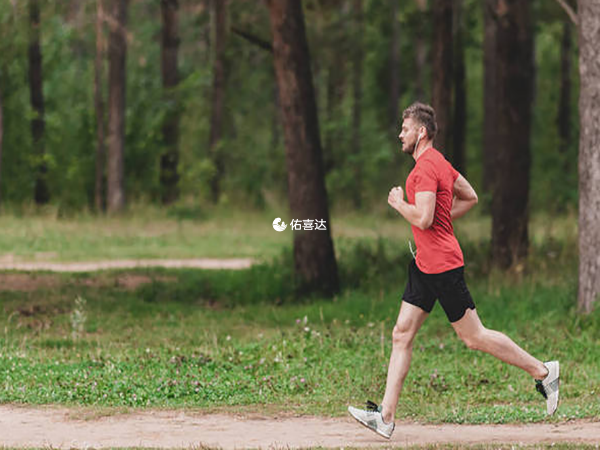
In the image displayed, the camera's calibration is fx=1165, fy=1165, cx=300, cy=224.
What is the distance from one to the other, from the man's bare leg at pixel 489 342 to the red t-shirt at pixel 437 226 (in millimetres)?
435

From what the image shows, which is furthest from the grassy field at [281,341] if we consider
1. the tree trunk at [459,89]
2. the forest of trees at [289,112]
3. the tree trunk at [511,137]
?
the tree trunk at [459,89]

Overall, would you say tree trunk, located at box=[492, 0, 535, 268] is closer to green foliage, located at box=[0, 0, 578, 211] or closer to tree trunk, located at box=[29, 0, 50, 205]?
green foliage, located at box=[0, 0, 578, 211]

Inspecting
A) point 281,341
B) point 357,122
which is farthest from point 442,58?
point 357,122

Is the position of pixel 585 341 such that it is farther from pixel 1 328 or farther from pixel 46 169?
pixel 46 169

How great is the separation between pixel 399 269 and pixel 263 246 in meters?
7.61

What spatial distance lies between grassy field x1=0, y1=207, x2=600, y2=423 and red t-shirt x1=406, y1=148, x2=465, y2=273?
1.66 metres

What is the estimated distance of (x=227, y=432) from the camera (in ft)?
28.9

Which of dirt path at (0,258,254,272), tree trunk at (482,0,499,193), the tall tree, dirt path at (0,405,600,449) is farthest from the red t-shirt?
tree trunk at (482,0,499,193)

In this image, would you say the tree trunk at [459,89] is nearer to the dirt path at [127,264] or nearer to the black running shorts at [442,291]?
the dirt path at [127,264]

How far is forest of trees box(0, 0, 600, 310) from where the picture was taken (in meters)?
18.0

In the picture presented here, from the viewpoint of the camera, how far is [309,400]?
32.9 feet

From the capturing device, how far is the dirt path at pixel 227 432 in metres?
8.28

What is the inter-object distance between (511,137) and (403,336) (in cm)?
1105

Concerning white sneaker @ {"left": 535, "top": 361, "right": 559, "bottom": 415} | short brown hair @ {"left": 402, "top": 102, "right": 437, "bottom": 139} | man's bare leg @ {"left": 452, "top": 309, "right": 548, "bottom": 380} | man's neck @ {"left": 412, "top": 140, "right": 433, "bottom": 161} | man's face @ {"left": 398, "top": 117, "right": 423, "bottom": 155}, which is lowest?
white sneaker @ {"left": 535, "top": 361, "right": 559, "bottom": 415}
